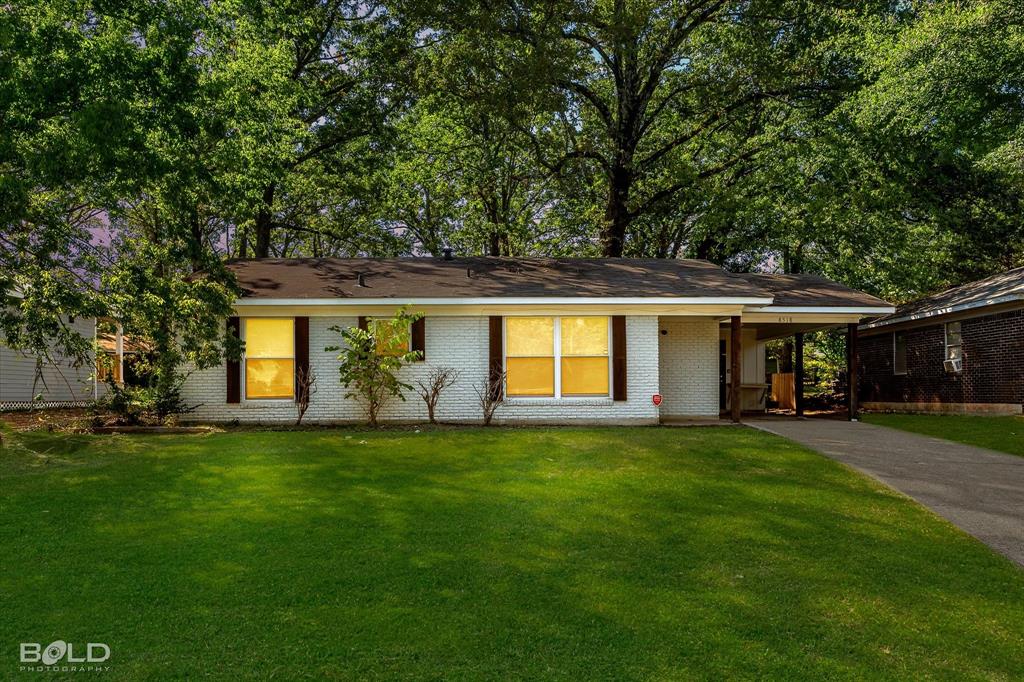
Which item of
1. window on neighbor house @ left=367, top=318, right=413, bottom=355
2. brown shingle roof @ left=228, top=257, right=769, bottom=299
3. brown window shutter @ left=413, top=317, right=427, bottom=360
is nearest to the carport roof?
brown shingle roof @ left=228, top=257, right=769, bottom=299

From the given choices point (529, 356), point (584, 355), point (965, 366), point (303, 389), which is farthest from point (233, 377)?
point (965, 366)

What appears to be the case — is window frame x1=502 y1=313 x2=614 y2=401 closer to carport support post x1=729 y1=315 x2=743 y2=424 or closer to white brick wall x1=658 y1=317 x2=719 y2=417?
white brick wall x1=658 y1=317 x2=719 y2=417

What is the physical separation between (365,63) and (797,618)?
2188 centimetres

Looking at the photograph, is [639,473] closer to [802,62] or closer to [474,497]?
[474,497]

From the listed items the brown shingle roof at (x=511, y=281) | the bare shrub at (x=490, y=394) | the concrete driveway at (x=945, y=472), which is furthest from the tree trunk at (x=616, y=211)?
the concrete driveway at (x=945, y=472)

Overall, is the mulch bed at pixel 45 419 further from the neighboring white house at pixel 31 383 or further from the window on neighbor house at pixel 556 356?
the window on neighbor house at pixel 556 356

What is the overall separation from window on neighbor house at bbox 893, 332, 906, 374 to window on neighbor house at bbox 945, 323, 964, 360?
7.31 feet

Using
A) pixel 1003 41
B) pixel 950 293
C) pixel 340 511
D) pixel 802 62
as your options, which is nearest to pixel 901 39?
pixel 1003 41

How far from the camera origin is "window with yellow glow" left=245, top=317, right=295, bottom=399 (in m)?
13.7

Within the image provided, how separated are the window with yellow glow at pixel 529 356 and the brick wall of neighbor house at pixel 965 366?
12.0 meters

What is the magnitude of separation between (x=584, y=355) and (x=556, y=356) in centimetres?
61

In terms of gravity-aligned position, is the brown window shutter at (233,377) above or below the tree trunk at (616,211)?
below

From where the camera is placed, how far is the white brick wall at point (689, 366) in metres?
15.2

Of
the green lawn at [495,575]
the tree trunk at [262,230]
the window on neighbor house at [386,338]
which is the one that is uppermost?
the tree trunk at [262,230]
